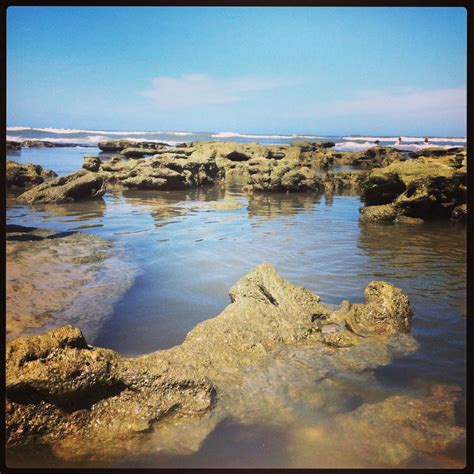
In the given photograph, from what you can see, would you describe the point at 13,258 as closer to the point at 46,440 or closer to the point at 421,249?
the point at 46,440

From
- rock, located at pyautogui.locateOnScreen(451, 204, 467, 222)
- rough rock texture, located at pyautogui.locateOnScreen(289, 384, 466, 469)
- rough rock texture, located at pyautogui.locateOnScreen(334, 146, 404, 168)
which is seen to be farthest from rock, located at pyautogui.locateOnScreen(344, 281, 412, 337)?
rough rock texture, located at pyautogui.locateOnScreen(334, 146, 404, 168)

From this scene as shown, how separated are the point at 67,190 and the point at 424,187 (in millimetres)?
9866

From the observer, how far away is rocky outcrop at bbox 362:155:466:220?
10.2m

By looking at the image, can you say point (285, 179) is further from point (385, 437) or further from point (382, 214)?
point (385, 437)

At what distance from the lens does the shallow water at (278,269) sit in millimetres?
2521

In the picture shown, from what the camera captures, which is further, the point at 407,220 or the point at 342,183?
the point at 342,183

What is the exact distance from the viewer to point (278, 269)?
245 inches

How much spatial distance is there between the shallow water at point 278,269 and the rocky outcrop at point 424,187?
0.58 meters

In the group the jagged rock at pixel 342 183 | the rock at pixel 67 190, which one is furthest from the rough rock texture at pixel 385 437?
the jagged rock at pixel 342 183

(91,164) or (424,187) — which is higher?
(91,164)

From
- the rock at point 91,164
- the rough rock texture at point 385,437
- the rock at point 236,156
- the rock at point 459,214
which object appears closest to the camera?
the rough rock texture at point 385,437

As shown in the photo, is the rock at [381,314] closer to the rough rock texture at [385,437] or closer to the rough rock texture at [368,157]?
the rough rock texture at [385,437]

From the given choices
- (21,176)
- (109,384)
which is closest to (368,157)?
(21,176)

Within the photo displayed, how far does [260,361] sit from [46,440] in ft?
5.28
